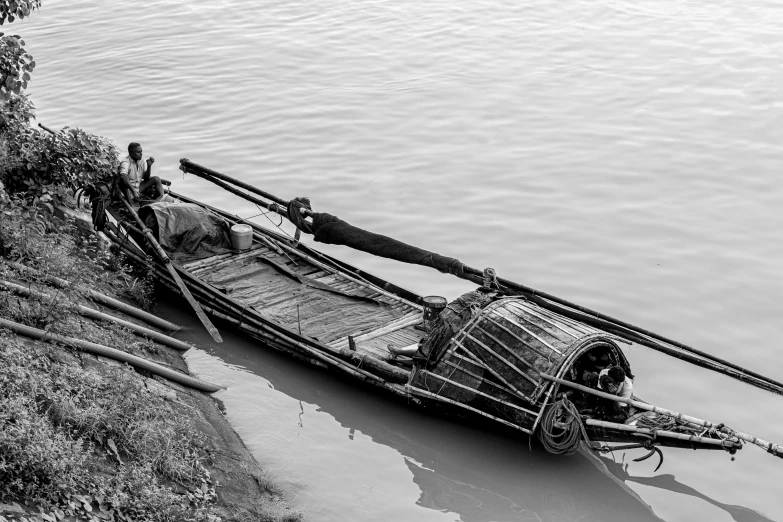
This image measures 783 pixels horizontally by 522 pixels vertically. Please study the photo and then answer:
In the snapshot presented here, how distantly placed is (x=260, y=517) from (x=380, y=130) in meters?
10.4

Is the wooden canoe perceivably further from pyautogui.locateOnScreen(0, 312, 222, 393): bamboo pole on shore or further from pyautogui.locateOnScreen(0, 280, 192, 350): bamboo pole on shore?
pyautogui.locateOnScreen(0, 312, 222, 393): bamboo pole on shore

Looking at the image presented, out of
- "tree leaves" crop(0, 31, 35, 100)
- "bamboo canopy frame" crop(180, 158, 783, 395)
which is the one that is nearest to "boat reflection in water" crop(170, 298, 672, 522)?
A: "bamboo canopy frame" crop(180, 158, 783, 395)

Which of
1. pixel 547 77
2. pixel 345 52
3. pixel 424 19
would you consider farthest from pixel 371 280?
pixel 424 19

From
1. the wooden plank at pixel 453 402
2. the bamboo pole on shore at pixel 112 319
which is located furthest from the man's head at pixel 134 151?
the wooden plank at pixel 453 402

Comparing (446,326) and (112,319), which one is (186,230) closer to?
(112,319)

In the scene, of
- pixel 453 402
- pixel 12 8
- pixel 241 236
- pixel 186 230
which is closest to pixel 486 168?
pixel 241 236

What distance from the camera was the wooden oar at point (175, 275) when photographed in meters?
9.77

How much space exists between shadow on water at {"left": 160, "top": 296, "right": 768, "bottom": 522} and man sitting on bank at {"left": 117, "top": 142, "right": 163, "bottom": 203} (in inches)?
113

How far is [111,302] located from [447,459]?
4.09 metres

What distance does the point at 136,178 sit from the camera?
1180cm

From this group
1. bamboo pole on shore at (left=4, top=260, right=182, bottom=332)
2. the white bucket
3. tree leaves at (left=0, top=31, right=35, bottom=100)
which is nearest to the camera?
bamboo pole on shore at (left=4, top=260, right=182, bottom=332)

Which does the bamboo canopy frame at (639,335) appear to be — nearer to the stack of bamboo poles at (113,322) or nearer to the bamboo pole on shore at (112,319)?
the stack of bamboo poles at (113,322)

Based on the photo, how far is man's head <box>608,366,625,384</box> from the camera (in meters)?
8.02

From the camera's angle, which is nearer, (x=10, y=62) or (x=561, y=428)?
(x=561, y=428)
